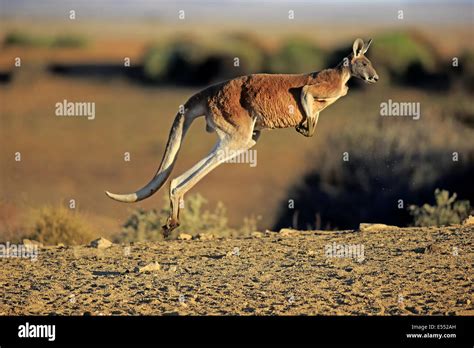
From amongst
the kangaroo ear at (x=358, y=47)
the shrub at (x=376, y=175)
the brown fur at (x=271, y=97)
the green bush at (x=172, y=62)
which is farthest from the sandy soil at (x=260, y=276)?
the green bush at (x=172, y=62)

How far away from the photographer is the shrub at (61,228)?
12492 mm

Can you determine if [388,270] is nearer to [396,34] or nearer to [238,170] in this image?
[238,170]

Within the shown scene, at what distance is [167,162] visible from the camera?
11.0 metres

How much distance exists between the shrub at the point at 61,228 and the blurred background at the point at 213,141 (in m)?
0.02

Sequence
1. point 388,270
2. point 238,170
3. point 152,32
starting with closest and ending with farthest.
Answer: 1. point 388,270
2. point 238,170
3. point 152,32

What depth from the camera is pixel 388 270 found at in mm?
9320

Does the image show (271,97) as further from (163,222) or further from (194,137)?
(194,137)

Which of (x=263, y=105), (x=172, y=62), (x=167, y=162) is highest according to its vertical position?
(x=172, y=62)

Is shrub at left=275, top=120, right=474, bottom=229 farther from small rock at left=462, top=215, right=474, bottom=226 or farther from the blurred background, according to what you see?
small rock at left=462, top=215, right=474, bottom=226

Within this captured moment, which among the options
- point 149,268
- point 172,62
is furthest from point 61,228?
point 172,62

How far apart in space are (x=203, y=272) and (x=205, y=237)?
1665 mm

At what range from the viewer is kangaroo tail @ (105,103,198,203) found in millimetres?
10938

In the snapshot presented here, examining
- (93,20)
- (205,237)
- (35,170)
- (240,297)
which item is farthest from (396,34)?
(93,20)

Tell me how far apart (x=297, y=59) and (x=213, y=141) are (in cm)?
1439
